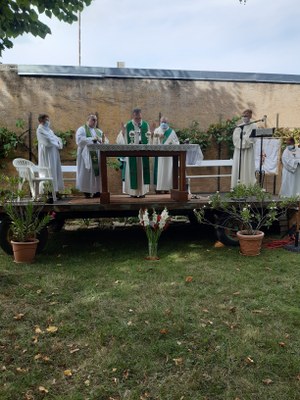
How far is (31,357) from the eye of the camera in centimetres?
264

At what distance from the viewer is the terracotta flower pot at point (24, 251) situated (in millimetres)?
4914

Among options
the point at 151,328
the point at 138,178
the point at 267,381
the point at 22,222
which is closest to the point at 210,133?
the point at 138,178

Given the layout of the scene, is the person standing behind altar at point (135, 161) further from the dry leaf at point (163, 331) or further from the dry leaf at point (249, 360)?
the dry leaf at point (249, 360)

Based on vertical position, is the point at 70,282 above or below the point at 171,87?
below

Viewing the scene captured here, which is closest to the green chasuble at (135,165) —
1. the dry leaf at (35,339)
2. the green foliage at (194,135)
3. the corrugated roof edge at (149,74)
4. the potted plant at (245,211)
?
the potted plant at (245,211)

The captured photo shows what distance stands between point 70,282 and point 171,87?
7049 millimetres

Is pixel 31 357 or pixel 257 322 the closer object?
pixel 31 357

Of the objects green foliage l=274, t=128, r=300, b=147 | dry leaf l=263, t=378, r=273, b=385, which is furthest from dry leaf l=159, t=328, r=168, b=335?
green foliage l=274, t=128, r=300, b=147

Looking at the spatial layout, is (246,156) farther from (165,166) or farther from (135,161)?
(135,161)

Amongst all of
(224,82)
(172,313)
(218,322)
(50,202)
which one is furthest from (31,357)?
(224,82)

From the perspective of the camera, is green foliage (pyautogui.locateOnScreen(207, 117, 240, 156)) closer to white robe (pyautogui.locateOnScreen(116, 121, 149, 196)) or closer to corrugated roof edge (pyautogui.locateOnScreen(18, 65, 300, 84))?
corrugated roof edge (pyautogui.locateOnScreen(18, 65, 300, 84))

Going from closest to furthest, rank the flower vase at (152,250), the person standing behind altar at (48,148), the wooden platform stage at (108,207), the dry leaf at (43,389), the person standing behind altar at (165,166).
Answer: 1. the dry leaf at (43,389)
2. the flower vase at (152,250)
3. the wooden platform stage at (108,207)
4. the person standing behind altar at (48,148)
5. the person standing behind altar at (165,166)

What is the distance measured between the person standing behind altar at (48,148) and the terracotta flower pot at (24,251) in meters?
1.39

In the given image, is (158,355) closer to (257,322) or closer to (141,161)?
(257,322)
